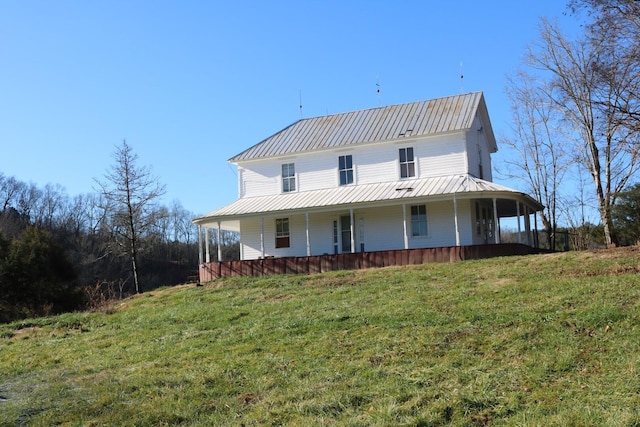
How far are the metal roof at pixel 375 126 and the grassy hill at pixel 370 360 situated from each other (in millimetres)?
11647

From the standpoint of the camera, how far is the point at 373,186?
28344mm

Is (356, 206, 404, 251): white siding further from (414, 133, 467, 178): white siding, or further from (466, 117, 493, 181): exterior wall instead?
(466, 117, 493, 181): exterior wall

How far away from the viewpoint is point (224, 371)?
10.8 metres

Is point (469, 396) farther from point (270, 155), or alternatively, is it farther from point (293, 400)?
point (270, 155)

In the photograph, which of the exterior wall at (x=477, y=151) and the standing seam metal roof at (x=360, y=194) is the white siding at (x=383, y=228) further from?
the exterior wall at (x=477, y=151)

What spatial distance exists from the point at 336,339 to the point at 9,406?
554 cm

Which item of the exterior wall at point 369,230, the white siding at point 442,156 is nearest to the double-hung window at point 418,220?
the exterior wall at point 369,230

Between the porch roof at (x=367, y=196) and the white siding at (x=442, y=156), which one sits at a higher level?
the white siding at (x=442, y=156)

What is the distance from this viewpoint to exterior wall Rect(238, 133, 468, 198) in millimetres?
27609

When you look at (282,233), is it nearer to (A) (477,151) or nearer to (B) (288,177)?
(B) (288,177)

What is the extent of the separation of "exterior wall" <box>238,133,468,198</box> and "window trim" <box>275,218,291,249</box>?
161 centimetres

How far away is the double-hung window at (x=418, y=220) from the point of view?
27.5 meters

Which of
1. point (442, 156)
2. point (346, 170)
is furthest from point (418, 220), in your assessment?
point (346, 170)

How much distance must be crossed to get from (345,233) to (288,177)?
4214 mm
